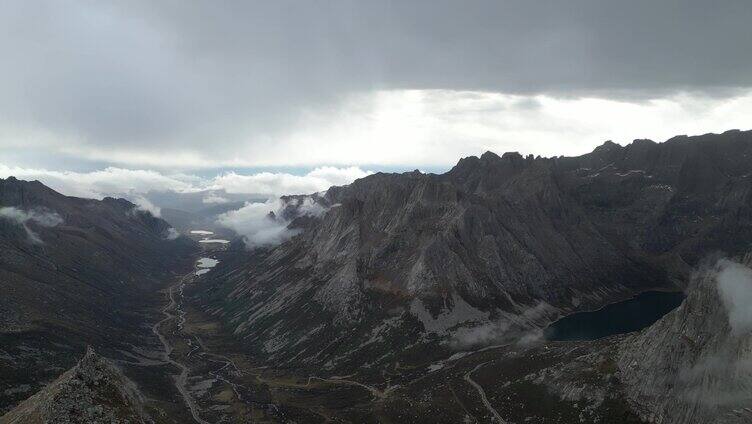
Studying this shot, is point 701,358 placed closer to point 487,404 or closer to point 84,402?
point 487,404

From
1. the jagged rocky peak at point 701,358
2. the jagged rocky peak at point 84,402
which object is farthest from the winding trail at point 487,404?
the jagged rocky peak at point 84,402

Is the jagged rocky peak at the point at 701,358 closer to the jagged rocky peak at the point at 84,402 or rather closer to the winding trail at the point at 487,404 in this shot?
the winding trail at the point at 487,404

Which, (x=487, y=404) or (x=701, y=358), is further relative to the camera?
(x=487, y=404)

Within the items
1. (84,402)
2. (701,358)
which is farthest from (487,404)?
(84,402)

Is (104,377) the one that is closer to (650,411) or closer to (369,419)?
(369,419)

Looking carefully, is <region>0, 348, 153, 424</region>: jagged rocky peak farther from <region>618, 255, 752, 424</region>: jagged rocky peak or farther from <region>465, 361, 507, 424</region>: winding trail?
<region>618, 255, 752, 424</region>: jagged rocky peak

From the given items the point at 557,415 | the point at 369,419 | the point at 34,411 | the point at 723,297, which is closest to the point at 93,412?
the point at 34,411
